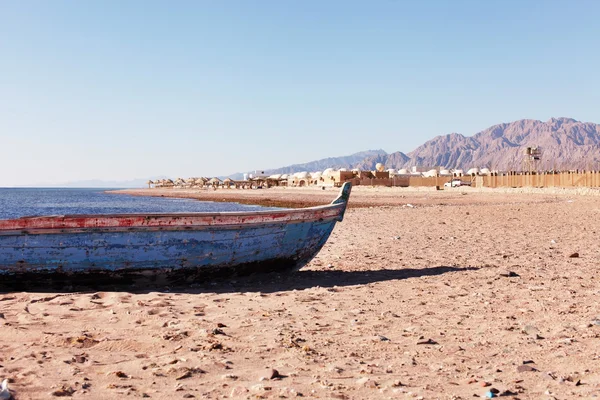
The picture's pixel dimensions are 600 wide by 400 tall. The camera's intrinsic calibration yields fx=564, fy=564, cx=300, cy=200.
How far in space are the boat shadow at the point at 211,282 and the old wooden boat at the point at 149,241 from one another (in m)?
0.14

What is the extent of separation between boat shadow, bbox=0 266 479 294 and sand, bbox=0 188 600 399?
30 mm

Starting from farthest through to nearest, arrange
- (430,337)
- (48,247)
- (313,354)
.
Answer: (48,247), (430,337), (313,354)

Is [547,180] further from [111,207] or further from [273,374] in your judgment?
[273,374]

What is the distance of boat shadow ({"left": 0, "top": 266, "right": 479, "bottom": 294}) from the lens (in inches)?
273

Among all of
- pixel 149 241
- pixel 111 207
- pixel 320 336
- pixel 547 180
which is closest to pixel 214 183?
pixel 111 207

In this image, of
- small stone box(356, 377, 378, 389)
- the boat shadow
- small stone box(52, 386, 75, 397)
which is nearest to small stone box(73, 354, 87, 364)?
small stone box(52, 386, 75, 397)

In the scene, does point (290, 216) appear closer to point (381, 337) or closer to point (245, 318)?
point (245, 318)

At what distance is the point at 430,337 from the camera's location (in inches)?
189

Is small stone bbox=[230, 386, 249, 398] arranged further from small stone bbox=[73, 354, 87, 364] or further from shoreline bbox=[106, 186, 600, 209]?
shoreline bbox=[106, 186, 600, 209]

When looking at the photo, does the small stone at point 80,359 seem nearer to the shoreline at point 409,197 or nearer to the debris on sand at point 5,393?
the debris on sand at point 5,393

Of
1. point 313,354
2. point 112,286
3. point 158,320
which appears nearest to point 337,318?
point 313,354

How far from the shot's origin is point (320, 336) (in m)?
4.88

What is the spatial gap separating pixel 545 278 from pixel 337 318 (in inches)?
136

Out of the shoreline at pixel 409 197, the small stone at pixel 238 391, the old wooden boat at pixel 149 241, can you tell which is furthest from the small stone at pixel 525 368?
the shoreline at pixel 409 197
